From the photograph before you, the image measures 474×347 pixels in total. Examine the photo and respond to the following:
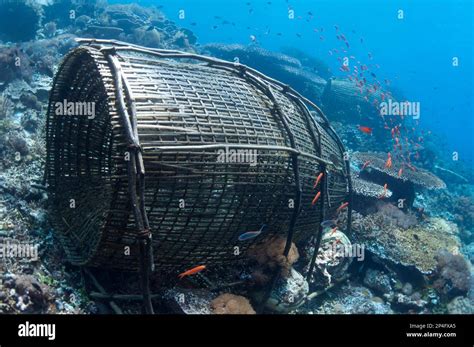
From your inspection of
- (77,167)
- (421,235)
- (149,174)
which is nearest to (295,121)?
(149,174)

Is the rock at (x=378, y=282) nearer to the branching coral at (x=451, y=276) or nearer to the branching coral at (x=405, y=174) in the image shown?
the branching coral at (x=451, y=276)

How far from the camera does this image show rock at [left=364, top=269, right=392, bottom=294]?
7742 mm

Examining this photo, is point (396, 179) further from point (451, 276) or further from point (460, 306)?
point (460, 306)

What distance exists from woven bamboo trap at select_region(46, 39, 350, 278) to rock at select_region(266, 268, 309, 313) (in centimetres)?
76

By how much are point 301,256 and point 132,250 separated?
3608 mm

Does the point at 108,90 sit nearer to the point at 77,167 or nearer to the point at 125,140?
the point at 125,140

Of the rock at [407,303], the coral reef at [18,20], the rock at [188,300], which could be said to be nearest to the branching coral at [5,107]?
the coral reef at [18,20]

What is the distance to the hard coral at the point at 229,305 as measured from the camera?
4.79 metres

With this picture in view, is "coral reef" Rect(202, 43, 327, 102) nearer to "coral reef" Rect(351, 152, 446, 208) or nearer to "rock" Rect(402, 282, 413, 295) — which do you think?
"coral reef" Rect(351, 152, 446, 208)

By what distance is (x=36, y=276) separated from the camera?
4.73 m

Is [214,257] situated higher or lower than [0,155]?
lower

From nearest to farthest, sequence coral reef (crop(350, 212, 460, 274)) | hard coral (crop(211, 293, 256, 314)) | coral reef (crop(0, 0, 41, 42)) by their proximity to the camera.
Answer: hard coral (crop(211, 293, 256, 314)), coral reef (crop(350, 212, 460, 274)), coral reef (crop(0, 0, 41, 42))

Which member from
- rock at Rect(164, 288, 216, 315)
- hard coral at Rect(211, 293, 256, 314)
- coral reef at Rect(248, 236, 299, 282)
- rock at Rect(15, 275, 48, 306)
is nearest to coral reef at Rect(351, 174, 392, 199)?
coral reef at Rect(248, 236, 299, 282)

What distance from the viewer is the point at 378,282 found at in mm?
7770
